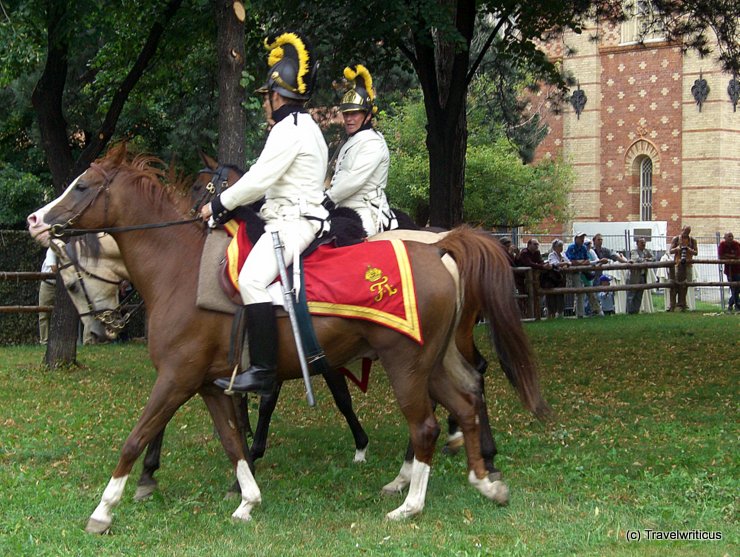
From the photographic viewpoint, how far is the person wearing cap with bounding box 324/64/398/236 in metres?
7.94

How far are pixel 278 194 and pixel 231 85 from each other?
317cm

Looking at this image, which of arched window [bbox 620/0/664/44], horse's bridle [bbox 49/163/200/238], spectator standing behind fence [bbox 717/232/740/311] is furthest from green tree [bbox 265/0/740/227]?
spectator standing behind fence [bbox 717/232/740/311]

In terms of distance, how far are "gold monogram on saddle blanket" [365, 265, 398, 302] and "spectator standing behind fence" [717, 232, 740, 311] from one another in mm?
19773

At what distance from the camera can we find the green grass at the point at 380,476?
6094 mm

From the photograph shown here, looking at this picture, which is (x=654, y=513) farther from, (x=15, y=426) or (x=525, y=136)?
(x=525, y=136)

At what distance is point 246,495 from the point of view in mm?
6750

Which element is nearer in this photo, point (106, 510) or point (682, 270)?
point (106, 510)

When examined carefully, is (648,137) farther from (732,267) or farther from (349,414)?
(349,414)

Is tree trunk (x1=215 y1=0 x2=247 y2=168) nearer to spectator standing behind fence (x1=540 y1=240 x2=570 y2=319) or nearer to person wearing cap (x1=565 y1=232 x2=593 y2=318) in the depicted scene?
spectator standing behind fence (x1=540 y1=240 x2=570 y2=319)

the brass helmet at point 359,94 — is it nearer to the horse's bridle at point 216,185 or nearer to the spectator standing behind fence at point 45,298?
the horse's bridle at point 216,185

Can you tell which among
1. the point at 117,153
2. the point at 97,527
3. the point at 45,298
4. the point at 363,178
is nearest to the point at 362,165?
the point at 363,178

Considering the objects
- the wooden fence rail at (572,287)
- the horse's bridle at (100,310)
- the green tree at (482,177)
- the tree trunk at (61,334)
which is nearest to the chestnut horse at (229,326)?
Answer: the horse's bridle at (100,310)

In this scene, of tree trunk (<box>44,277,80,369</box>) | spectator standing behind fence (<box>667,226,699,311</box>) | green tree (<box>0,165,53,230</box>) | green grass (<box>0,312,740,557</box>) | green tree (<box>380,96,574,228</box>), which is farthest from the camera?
green tree (<box>380,96,574,228</box>)

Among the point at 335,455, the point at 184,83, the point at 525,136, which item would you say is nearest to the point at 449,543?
the point at 335,455
